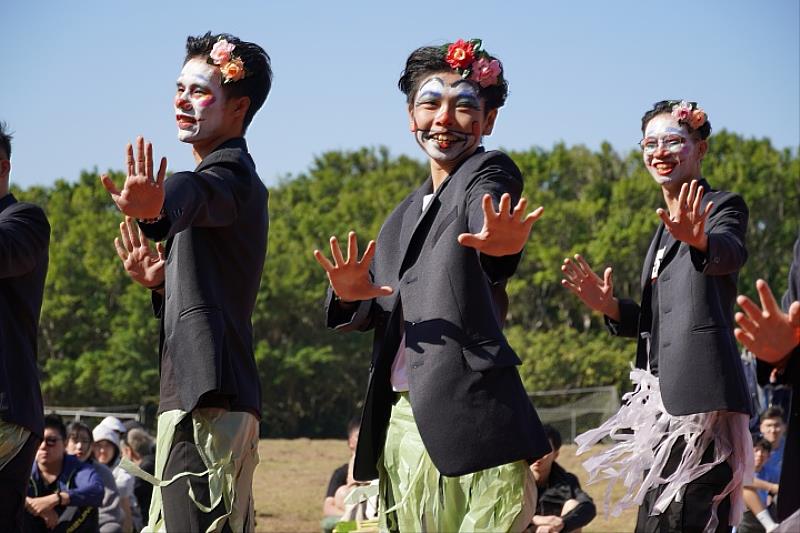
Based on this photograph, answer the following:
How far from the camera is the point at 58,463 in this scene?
7.73 m

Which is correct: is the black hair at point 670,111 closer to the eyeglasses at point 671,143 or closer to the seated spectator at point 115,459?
the eyeglasses at point 671,143

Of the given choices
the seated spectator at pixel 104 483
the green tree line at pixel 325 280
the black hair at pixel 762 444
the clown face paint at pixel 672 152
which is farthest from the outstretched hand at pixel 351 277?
the green tree line at pixel 325 280

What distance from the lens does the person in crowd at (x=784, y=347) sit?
295 cm

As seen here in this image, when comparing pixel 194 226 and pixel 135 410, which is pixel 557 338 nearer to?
pixel 135 410

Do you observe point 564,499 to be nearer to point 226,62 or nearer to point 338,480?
point 338,480

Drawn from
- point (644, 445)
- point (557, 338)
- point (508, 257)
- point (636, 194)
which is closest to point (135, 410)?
point (557, 338)

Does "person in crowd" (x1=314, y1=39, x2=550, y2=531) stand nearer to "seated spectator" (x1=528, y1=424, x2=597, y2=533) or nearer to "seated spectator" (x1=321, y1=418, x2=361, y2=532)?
"seated spectator" (x1=528, y1=424, x2=597, y2=533)

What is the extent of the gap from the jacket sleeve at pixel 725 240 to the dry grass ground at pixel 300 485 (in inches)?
250

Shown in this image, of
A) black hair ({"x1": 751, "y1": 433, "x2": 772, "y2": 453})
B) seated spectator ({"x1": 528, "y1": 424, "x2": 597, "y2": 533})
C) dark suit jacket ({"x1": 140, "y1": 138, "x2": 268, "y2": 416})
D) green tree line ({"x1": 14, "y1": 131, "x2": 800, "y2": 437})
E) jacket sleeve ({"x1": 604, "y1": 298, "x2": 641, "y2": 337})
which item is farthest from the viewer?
green tree line ({"x1": 14, "y1": 131, "x2": 800, "y2": 437})

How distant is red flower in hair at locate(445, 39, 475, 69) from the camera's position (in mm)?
4098

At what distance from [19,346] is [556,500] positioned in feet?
12.3

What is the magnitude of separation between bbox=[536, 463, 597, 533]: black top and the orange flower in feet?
12.1

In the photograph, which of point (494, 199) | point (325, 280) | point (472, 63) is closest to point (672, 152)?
point (472, 63)

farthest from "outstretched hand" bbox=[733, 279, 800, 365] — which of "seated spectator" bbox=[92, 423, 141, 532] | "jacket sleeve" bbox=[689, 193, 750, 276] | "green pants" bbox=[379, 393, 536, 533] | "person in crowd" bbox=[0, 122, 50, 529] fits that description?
"seated spectator" bbox=[92, 423, 141, 532]
